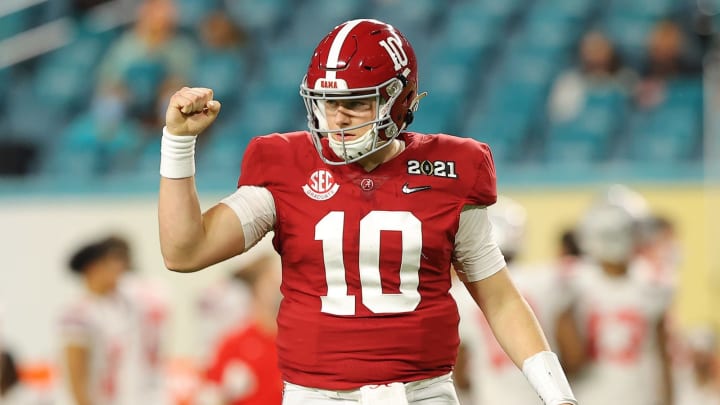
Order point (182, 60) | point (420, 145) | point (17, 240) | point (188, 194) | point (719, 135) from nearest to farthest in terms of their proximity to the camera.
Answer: point (188, 194) < point (420, 145) < point (17, 240) < point (719, 135) < point (182, 60)

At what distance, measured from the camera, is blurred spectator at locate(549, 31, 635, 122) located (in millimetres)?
8688

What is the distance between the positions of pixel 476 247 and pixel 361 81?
0.49 metres

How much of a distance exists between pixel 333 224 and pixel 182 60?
632 cm

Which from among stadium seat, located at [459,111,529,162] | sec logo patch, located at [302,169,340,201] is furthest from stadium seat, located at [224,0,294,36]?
sec logo patch, located at [302,169,340,201]

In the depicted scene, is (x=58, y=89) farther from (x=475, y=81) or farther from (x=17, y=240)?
(x=475, y=81)

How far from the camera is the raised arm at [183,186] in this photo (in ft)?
9.34

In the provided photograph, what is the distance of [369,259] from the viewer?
116 inches

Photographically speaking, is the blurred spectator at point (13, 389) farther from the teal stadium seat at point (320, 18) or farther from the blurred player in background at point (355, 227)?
the blurred player in background at point (355, 227)

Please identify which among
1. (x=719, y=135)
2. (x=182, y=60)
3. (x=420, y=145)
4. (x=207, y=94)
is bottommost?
(x=719, y=135)

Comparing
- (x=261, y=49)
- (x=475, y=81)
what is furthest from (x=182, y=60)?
(x=475, y=81)

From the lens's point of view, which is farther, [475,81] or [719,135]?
[475,81]

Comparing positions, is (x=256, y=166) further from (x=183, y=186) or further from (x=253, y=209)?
(x=183, y=186)

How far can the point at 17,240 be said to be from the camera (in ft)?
23.8

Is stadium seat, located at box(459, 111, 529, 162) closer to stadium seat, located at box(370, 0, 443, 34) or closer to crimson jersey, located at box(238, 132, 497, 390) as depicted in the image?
stadium seat, located at box(370, 0, 443, 34)
